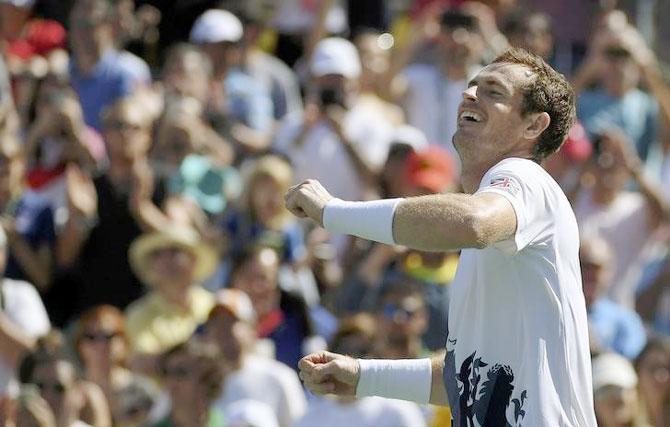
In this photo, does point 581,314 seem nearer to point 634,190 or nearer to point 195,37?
point 634,190

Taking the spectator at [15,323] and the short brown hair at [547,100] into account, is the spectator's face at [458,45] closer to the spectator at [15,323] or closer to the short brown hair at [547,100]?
the spectator at [15,323]

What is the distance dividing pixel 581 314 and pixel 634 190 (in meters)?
6.07

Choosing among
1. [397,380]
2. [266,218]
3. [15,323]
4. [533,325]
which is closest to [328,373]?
[397,380]

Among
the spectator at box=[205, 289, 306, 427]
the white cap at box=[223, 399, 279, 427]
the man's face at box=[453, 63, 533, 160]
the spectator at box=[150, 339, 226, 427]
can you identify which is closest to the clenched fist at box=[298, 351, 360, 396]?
the man's face at box=[453, 63, 533, 160]

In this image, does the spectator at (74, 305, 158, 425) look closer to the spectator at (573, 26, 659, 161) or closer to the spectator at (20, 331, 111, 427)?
the spectator at (20, 331, 111, 427)

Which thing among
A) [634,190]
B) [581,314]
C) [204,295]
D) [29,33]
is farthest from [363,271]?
[581,314]

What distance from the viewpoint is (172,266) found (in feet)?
29.7

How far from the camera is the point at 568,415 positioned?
459 centimetres

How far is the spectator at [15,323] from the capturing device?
8508 mm

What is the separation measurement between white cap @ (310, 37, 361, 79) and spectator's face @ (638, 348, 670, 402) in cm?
284

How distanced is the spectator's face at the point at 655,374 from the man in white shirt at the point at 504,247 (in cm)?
409

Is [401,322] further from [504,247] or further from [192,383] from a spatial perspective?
[504,247]

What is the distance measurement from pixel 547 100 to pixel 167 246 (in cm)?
463

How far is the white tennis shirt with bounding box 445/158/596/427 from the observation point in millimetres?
4547
